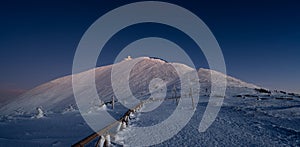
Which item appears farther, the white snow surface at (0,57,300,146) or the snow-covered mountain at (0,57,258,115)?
the snow-covered mountain at (0,57,258,115)

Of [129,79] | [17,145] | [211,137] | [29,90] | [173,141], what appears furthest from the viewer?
[29,90]

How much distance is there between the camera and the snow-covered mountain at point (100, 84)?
107375 millimetres

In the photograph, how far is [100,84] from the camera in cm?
13000

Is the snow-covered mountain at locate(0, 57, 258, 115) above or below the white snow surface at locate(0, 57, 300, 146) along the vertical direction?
above

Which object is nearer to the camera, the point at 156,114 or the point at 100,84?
the point at 156,114

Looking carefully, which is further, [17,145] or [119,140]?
[119,140]

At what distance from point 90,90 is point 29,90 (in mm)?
55338

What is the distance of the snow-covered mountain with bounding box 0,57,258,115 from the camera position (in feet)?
352

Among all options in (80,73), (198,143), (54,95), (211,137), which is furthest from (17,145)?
(80,73)

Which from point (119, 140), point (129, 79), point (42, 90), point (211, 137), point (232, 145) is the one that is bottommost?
point (232, 145)

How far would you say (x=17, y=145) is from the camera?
34.1ft

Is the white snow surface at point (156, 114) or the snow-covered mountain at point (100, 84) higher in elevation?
the snow-covered mountain at point (100, 84)

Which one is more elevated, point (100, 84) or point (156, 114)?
point (100, 84)

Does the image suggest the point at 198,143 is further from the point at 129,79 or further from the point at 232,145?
the point at 129,79
